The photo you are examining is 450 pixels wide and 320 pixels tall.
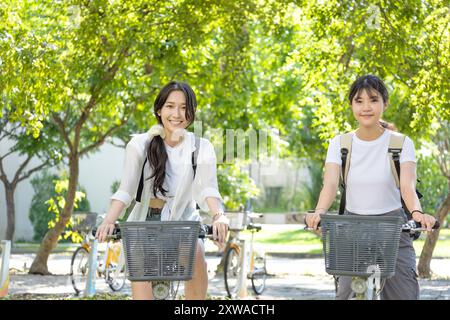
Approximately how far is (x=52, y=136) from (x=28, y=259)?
3.76 metres

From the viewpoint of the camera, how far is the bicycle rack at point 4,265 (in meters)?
11.1

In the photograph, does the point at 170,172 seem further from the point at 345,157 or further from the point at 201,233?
the point at 345,157

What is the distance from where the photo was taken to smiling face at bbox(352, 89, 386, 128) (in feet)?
17.6

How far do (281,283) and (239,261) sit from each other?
3747mm

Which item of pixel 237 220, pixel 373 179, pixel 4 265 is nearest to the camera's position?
pixel 373 179

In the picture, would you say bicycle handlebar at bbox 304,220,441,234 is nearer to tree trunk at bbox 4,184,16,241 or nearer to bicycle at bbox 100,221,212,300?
bicycle at bbox 100,221,212,300

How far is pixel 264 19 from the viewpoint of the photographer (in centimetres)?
1525

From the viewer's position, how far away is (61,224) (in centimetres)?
1761

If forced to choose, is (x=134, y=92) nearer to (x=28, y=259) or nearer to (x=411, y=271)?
(x=28, y=259)

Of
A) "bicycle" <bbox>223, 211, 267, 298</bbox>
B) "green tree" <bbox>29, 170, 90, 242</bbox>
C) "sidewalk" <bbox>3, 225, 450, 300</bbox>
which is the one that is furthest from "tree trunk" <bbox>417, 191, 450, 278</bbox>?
"green tree" <bbox>29, 170, 90, 242</bbox>

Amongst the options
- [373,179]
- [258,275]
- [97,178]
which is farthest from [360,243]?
[97,178]

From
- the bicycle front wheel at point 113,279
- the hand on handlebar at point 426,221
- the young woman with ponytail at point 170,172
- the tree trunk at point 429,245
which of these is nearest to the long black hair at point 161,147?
the young woman with ponytail at point 170,172

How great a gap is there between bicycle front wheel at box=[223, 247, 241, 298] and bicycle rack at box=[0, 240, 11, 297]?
10.5 ft
